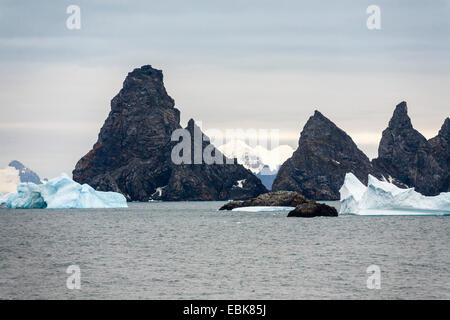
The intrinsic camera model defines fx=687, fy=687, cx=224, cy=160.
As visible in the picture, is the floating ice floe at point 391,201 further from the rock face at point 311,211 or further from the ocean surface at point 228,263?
the ocean surface at point 228,263

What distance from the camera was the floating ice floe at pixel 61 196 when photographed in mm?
141750

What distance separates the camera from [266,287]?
40.9 meters

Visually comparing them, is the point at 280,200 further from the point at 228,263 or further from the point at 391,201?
the point at 228,263

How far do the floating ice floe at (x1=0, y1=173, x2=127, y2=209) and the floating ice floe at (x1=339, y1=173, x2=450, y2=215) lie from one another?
60.8 meters

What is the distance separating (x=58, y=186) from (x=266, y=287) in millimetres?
107738

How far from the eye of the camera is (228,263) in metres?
52.3

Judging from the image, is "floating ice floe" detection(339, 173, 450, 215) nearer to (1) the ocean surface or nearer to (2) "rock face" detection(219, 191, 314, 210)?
(1) the ocean surface

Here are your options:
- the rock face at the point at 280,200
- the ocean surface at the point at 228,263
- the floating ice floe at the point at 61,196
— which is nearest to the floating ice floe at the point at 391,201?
the ocean surface at the point at 228,263

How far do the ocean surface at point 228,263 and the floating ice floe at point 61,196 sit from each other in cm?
5528

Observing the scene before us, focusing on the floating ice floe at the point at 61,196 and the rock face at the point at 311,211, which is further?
the floating ice floe at the point at 61,196

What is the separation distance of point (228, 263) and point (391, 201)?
182 feet
